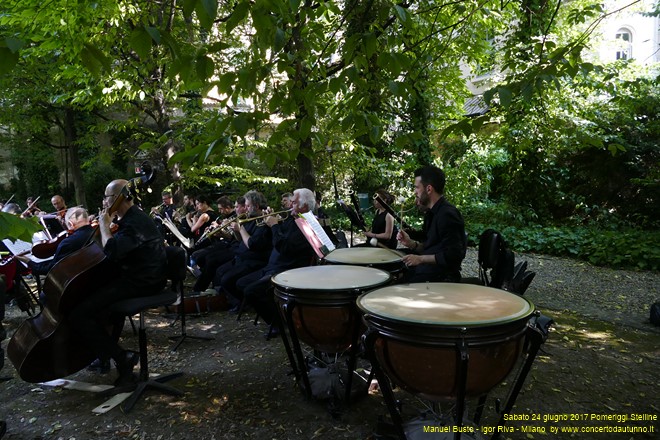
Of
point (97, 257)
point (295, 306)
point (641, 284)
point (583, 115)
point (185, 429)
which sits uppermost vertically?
point (583, 115)

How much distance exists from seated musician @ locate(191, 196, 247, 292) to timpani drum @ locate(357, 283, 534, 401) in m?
4.02

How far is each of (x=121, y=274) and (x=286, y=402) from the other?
1.69 metres

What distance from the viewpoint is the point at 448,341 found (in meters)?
1.92

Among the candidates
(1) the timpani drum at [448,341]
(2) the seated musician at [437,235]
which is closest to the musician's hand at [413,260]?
(2) the seated musician at [437,235]

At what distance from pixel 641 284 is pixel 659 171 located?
3949mm

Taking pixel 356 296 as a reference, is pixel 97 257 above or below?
above

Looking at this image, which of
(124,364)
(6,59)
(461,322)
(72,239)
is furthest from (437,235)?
(72,239)

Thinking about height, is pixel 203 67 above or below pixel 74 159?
below

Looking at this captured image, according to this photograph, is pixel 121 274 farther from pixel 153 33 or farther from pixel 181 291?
pixel 153 33

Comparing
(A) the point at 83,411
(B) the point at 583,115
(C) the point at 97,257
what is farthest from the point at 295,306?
(B) the point at 583,115

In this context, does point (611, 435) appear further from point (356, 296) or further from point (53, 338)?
point (53, 338)

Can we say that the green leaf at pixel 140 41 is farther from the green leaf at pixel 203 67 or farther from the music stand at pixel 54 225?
the music stand at pixel 54 225

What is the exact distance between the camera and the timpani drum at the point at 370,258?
3557 millimetres

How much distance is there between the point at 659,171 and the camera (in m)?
9.33
